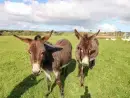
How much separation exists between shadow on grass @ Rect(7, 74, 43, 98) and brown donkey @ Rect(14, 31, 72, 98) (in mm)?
1562

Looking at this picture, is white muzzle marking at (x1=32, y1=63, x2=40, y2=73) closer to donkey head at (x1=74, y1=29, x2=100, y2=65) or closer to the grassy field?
the grassy field

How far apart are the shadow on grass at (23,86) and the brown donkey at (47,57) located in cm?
156

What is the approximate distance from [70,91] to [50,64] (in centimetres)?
343

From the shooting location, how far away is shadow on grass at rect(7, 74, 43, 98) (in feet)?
45.5

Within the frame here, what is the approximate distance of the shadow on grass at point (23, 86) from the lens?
45.5 feet

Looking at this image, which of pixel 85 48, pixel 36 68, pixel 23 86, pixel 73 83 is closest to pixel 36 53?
pixel 36 68

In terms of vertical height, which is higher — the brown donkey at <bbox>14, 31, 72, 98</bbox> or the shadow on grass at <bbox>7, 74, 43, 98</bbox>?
the brown donkey at <bbox>14, 31, 72, 98</bbox>

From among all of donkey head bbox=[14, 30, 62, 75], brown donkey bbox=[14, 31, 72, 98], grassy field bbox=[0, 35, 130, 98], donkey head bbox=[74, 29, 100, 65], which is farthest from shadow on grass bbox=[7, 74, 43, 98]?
donkey head bbox=[14, 30, 62, 75]

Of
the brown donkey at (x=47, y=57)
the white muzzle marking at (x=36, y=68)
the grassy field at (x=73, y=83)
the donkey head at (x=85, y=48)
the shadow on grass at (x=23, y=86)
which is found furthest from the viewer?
the grassy field at (x=73, y=83)

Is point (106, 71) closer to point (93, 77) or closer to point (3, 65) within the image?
point (93, 77)

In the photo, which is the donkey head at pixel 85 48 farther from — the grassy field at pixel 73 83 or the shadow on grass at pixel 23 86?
the shadow on grass at pixel 23 86

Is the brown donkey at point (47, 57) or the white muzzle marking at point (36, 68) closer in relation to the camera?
the white muzzle marking at point (36, 68)

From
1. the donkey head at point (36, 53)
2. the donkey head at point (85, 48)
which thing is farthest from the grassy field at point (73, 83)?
the donkey head at point (85, 48)

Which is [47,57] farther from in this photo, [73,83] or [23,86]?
[73,83]
